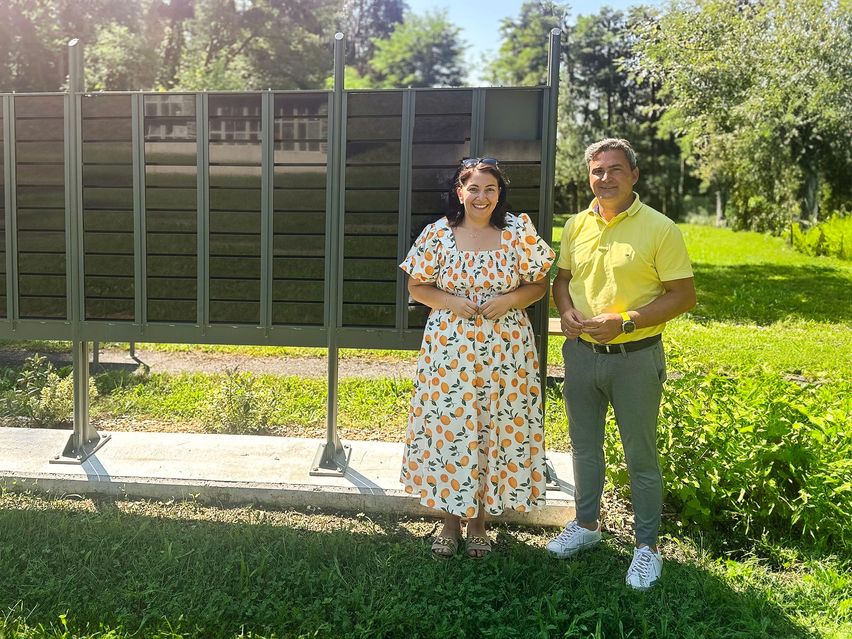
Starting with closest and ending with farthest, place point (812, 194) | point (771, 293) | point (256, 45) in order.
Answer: point (771, 293) → point (812, 194) → point (256, 45)

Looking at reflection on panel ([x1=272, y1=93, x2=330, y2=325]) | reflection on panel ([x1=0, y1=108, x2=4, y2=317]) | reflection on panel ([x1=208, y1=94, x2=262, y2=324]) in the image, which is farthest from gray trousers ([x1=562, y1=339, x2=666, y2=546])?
reflection on panel ([x1=0, y1=108, x2=4, y2=317])

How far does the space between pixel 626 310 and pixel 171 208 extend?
2.65 metres

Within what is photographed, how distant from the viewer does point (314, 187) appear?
4.27 m

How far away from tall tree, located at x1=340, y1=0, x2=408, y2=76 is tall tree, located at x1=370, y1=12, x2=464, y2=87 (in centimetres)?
359

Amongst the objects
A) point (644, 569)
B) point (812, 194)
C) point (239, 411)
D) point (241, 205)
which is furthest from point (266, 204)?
point (812, 194)

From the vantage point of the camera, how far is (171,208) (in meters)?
4.38

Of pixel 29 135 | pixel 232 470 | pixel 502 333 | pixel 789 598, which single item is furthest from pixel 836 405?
pixel 29 135

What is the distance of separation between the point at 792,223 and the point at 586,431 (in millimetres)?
19673

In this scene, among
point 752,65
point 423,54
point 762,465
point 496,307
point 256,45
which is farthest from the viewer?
point 423,54

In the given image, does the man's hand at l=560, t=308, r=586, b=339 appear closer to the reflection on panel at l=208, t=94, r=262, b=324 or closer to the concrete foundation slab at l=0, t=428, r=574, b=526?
the concrete foundation slab at l=0, t=428, r=574, b=526

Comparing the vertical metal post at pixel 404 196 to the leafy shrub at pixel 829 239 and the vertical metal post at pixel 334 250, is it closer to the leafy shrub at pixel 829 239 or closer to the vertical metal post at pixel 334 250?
the vertical metal post at pixel 334 250

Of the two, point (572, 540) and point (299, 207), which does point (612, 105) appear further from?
point (572, 540)

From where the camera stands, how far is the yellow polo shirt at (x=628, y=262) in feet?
10.5

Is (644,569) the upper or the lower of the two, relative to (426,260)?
lower
